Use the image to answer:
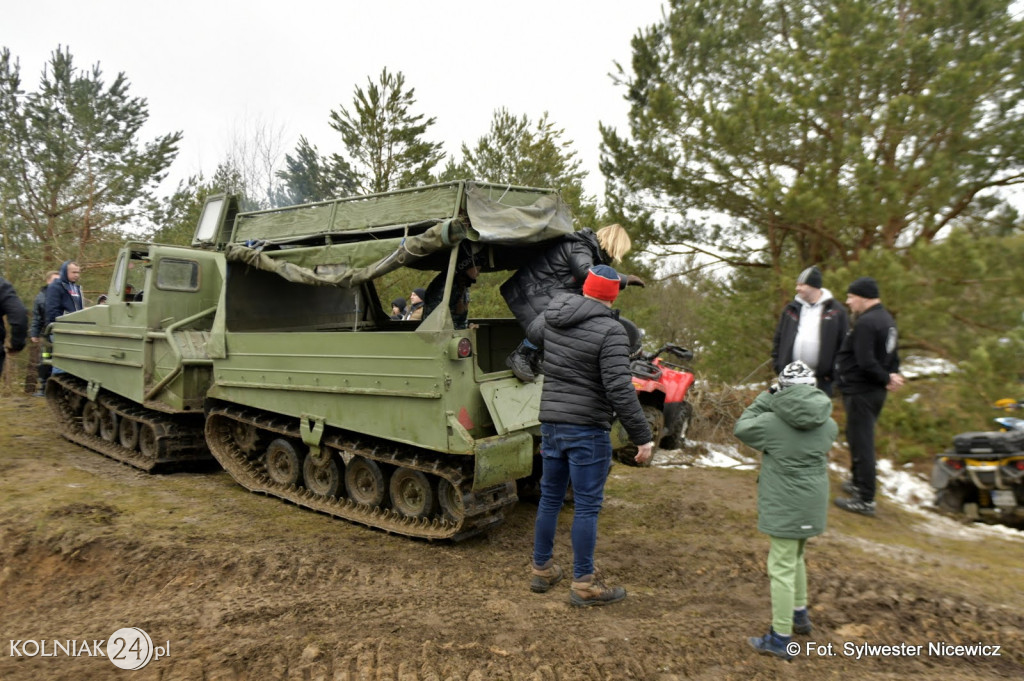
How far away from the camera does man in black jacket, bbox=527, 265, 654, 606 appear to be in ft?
12.2

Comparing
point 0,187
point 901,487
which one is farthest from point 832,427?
point 0,187

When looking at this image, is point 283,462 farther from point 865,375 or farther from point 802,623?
point 865,375

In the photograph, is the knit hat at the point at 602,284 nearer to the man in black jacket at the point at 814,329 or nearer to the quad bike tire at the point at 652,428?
the man in black jacket at the point at 814,329

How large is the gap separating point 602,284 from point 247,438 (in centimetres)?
421

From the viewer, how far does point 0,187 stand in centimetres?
1292

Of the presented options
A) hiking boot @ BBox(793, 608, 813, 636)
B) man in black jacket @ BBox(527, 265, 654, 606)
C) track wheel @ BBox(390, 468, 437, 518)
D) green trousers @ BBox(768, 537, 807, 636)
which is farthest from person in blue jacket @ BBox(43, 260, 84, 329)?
hiking boot @ BBox(793, 608, 813, 636)

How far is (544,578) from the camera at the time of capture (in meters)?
4.07

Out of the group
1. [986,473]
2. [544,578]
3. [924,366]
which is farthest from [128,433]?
[924,366]

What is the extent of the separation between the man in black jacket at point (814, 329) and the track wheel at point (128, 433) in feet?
21.9

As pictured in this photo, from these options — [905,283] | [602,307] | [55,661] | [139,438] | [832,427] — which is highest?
[905,283]

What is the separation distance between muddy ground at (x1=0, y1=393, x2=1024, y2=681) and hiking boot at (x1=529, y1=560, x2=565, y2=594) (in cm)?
9

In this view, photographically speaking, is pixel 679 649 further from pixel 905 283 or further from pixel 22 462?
pixel 22 462

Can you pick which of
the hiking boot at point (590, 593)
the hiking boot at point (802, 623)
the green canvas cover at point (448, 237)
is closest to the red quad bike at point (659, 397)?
the green canvas cover at point (448, 237)

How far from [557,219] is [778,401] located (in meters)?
2.55
